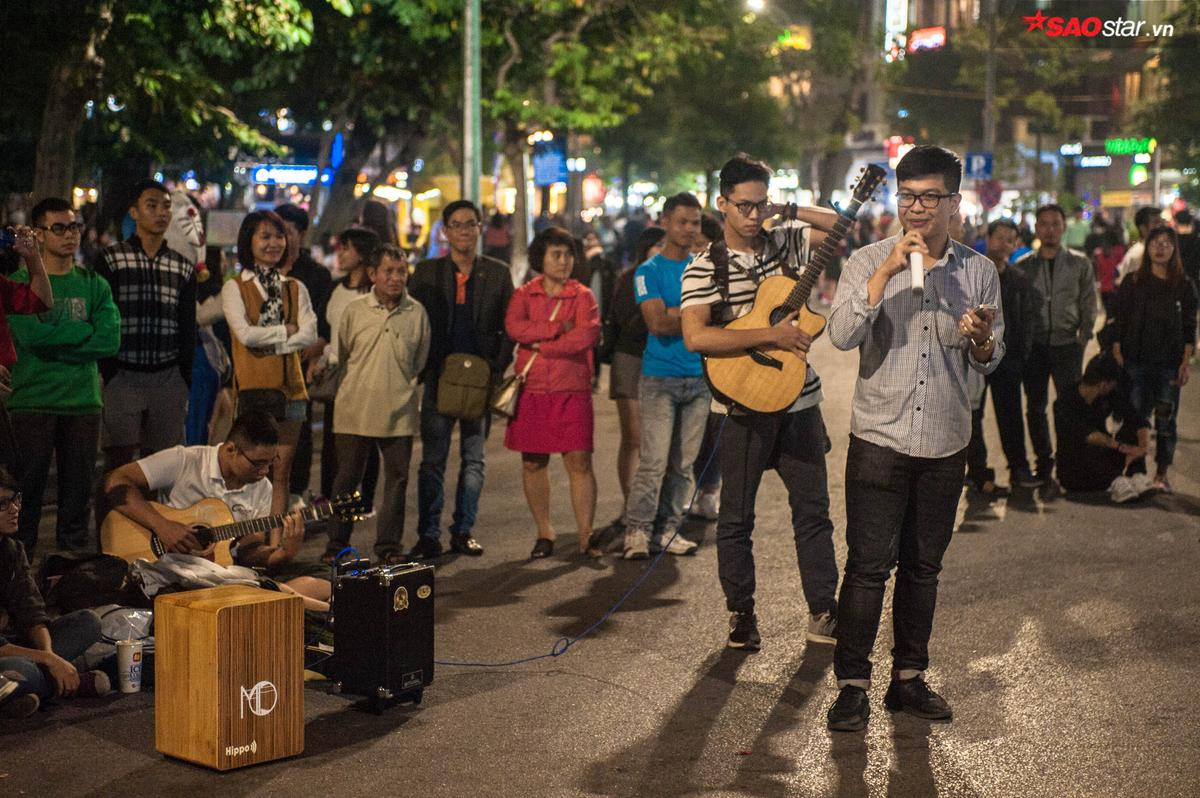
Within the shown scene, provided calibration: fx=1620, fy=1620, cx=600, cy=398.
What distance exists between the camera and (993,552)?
9609mm

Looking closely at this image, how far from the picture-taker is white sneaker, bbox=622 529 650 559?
373 inches

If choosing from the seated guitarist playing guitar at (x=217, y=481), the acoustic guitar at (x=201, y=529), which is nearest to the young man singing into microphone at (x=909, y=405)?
the acoustic guitar at (x=201, y=529)

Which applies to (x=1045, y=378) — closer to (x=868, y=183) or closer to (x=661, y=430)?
(x=661, y=430)

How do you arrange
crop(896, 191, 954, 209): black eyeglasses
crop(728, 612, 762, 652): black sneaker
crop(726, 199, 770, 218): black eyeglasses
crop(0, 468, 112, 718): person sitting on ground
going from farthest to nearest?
crop(728, 612, 762, 652): black sneaker < crop(726, 199, 770, 218): black eyeglasses < crop(0, 468, 112, 718): person sitting on ground < crop(896, 191, 954, 209): black eyeglasses

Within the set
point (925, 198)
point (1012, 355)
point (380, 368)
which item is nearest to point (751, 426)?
point (925, 198)

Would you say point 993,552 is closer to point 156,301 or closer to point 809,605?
point 809,605

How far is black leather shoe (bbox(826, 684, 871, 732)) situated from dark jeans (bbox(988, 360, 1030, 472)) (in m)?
5.86

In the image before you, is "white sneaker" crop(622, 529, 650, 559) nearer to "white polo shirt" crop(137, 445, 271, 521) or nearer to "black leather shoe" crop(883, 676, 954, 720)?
"white polo shirt" crop(137, 445, 271, 521)

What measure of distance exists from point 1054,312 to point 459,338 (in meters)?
4.59

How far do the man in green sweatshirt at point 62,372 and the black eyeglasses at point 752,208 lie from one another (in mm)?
3936

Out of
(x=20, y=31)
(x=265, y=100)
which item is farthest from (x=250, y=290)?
(x=265, y=100)

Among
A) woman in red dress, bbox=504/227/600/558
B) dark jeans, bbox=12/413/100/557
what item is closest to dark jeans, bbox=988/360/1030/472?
woman in red dress, bbox=504/227/600/558

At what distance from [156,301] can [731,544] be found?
4120mm

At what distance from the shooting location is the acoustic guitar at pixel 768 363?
279 inches
